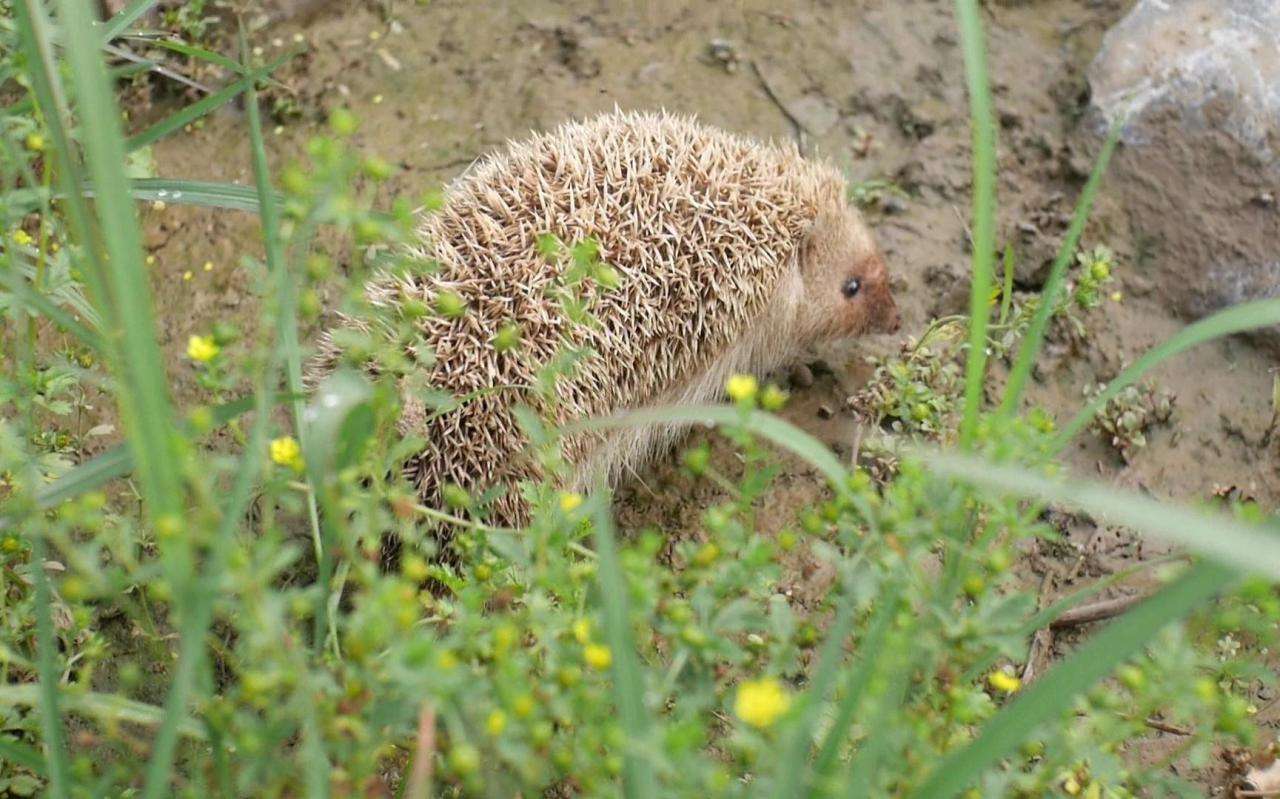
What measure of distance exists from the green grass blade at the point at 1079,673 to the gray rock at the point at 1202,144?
10.1 ft

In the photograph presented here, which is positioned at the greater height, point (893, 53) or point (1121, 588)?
point (893, 53)

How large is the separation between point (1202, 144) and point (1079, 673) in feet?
11.3

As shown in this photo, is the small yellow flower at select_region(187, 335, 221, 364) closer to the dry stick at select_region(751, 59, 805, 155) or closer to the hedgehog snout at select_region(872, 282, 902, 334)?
the hedgehog snout at select_region(872, 282, 902, 334)

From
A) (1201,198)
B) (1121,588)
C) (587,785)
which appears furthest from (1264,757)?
(1201,198)

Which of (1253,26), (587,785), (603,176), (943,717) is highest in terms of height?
(1253,26)

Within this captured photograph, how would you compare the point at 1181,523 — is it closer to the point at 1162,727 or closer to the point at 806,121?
the point at 1162,727

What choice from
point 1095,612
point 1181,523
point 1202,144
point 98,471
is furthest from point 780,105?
point 1181,523

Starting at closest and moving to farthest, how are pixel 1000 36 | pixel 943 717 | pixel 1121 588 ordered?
pixel 943 717 < pixel 1121 588 < pixel 1000 36

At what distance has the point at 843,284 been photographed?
14.0 feet

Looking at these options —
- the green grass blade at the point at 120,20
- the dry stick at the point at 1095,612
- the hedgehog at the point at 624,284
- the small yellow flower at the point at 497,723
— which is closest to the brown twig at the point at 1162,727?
the dry stick at the point at 1095,612

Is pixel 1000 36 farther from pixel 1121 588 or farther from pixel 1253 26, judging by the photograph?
pixel 1121 588

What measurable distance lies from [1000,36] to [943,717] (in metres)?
3.85

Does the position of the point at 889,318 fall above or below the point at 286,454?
below

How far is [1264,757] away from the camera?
8.87 feet
